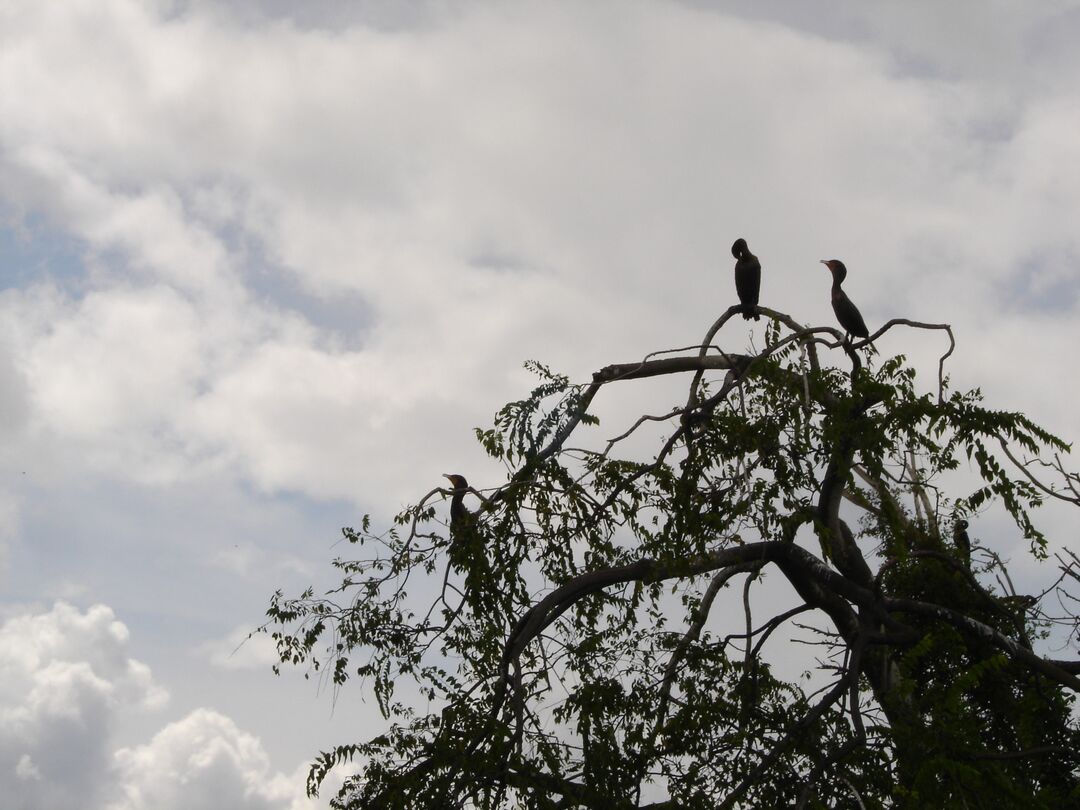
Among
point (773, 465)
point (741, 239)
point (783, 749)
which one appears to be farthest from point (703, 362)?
point (783, 749)

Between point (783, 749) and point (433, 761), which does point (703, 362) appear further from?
point (433, 761)

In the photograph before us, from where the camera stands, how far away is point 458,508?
7.09 meters

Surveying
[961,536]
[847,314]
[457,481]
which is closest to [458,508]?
[457,481]

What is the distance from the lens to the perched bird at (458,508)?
681cm

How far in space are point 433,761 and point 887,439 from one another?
334 cm

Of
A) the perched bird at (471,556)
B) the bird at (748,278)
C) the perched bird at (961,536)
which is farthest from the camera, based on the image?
the perched bird at (961,536)

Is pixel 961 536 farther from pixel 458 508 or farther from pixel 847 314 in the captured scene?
pixel 458 508

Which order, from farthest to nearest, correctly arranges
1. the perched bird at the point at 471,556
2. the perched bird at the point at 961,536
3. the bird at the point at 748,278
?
the perched bird at the point at 961,536 → the bird at the point at 748,278 → the perched bird at the point at 471,556

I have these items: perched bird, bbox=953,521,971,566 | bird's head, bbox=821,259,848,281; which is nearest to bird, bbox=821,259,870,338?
bird's head, bbox=821,259,848,281

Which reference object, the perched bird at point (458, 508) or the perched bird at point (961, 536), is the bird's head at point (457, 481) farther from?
the perched bird at point (961, 536)

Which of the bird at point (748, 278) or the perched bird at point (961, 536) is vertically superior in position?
the bird at point (748, 278)

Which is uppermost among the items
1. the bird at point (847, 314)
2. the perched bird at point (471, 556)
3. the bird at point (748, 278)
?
the bird at point (748, 278)

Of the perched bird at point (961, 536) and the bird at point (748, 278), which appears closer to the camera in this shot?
the bird at point (748, 278)

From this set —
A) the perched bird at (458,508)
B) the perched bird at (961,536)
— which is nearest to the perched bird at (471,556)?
the perched bird at (458,508)
